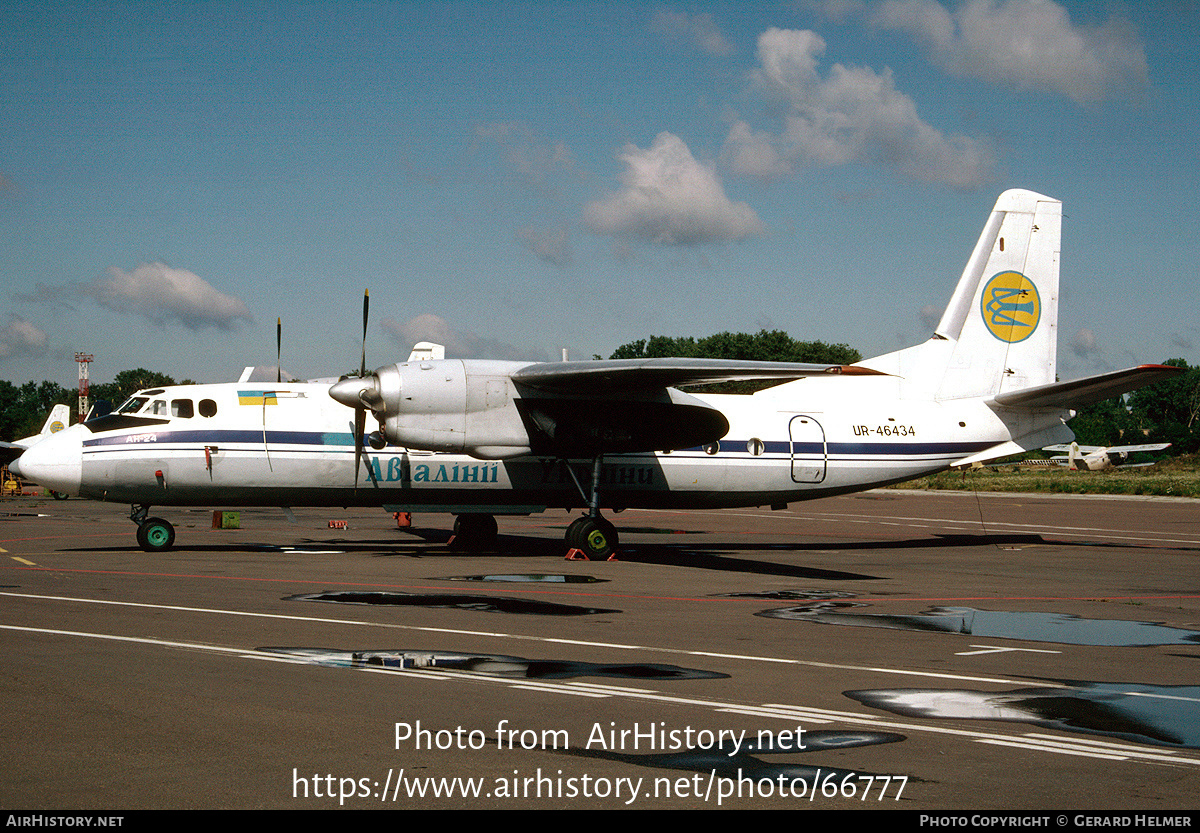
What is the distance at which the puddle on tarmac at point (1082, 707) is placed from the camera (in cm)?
683

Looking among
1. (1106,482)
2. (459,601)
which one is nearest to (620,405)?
(459,601)

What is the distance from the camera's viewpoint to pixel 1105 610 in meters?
13.9

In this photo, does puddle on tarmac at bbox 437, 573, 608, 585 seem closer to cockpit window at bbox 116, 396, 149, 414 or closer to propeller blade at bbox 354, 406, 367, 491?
propeller blade at bbox 354, 406, 367, 491

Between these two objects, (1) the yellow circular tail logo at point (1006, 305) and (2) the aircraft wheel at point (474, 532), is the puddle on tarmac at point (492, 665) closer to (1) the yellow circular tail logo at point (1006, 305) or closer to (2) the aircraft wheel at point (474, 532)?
(2) the aircraft wheel at point (474, 532)

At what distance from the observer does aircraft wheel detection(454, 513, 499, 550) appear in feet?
77.6

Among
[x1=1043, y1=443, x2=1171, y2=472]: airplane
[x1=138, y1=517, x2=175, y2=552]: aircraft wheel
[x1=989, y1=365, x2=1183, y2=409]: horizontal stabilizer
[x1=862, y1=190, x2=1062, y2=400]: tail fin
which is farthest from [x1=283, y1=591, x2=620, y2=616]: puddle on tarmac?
[x1=1043, y1=443, x2=1171, y2=472]: airplane

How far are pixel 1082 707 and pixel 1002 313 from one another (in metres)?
19.8

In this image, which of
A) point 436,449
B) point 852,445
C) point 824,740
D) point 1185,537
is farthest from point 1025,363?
point 824,740

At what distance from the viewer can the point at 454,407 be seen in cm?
1948

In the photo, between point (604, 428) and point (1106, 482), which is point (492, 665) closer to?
point (604, 428)

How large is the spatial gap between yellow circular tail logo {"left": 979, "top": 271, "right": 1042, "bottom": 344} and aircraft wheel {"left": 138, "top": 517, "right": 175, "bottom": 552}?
19566 mm

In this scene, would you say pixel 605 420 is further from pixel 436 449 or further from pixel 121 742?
pixel 121 742

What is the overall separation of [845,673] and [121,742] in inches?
224

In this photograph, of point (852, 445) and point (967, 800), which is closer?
point (967, 800)
